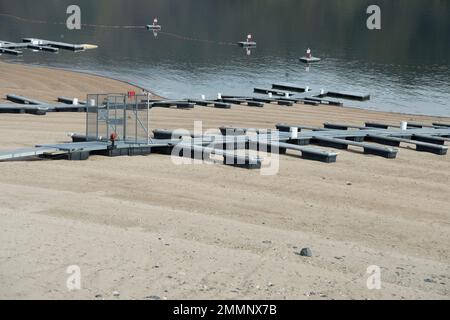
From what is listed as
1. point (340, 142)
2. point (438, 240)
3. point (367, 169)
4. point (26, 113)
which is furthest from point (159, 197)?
point (26, 113)

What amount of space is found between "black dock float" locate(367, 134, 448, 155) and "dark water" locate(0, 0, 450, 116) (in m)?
13.6

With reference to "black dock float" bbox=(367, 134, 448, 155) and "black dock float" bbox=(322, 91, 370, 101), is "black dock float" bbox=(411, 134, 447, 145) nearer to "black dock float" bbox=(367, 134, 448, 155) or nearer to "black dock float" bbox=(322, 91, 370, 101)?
"black dock float" bbox=(367, 134, 448, 155)

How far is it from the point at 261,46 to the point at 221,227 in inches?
1688

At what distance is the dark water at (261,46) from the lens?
127ft

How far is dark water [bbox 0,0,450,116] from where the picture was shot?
38.8 metres

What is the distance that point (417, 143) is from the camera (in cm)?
1933

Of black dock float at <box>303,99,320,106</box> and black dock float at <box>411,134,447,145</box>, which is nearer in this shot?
black dock float at <box>411,134,447,145</box>

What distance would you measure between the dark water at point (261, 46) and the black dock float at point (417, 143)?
13.6m

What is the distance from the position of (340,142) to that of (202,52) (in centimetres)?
3152

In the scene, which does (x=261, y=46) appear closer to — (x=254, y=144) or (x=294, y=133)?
(x=294, y=133)
